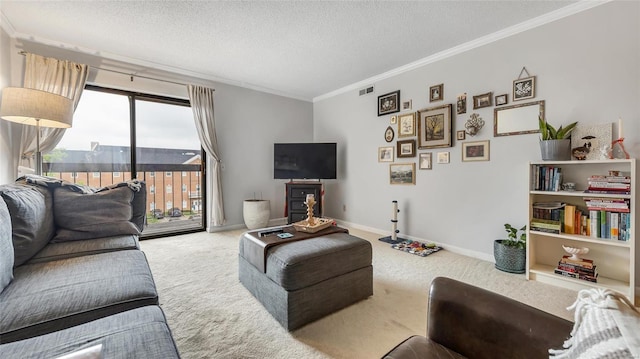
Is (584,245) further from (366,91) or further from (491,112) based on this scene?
(366,91)

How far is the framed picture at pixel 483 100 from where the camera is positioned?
279 cm

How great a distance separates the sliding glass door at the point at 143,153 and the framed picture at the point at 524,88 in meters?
4.22

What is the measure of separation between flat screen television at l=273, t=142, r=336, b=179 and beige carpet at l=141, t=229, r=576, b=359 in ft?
5.94

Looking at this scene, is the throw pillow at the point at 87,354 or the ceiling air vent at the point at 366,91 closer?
the throw pillow at the point at 87,354

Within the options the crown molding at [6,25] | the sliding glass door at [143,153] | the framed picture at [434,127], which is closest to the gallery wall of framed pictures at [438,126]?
the framed picture at [434,127]

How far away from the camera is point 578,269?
7.05 ft

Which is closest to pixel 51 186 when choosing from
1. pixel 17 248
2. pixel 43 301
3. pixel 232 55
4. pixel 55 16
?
pixel 17 248

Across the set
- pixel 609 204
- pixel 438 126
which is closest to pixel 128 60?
pixel 438 126

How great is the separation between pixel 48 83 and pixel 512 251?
5238mm

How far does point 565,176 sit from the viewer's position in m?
2.33

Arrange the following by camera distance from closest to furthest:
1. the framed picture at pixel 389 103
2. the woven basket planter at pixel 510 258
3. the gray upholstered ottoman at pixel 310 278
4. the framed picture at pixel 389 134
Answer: the gray upholstered ottoman at pixel 310 278
the woven basket planter at pixel 510 258
the framed picture at pixel 389 103
the framed picture at pixel 389 134

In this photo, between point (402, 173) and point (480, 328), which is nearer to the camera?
point (480, 328)

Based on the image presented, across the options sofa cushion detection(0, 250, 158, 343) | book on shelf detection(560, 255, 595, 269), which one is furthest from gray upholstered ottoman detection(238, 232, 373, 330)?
book on shelf detection(560, 255, 595, 269)

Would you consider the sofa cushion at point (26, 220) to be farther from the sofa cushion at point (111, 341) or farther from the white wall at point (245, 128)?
the white wall at point (245, 128)
